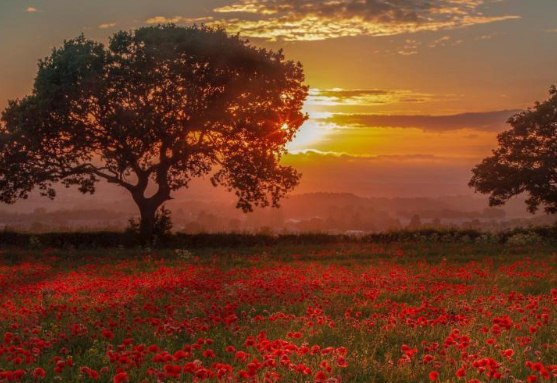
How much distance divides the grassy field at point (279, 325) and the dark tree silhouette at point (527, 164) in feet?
67.8

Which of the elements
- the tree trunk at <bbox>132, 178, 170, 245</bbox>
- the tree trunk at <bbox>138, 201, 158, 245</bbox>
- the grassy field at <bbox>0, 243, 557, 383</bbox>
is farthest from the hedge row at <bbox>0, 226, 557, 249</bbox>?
the grassy field at <bbox>0, 243, 557, 383</bbox>

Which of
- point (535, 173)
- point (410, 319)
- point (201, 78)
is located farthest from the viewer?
point (535, 173)

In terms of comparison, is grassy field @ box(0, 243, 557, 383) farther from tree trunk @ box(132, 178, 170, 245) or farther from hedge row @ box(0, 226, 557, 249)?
tree trunk @ box(132, 178, 170, 245)

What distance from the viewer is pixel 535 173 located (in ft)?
150

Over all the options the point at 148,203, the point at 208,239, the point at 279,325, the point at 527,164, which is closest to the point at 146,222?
the point at 148,203

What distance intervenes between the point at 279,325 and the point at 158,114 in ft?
96.9

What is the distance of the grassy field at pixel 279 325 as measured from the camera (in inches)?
314

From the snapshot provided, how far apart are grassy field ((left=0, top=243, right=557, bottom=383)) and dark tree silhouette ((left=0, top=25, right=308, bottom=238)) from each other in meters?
15.9

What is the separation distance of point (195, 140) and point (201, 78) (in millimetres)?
3945

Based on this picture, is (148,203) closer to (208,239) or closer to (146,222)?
(146,222)

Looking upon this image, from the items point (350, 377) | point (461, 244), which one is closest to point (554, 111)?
point (461, 244)

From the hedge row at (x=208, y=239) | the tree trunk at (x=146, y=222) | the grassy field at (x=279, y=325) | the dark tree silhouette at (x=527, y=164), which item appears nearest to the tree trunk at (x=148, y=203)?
the tree trunk at (x=146, y=222)

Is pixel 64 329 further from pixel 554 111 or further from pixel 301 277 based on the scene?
pixel 554 111

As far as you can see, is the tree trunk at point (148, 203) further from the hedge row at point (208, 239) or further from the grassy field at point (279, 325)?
the grassy field at point (279, 325)
